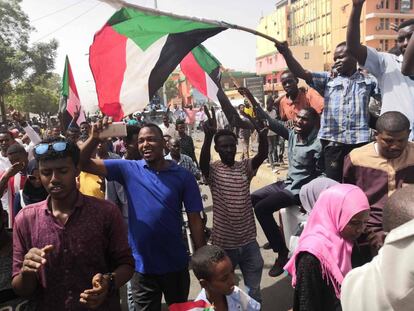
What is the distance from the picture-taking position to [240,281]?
423 centimetres

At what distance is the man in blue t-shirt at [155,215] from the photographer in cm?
272

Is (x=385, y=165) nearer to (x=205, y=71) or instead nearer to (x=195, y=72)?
(x=205, y=71)

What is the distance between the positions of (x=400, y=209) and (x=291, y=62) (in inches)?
99.2

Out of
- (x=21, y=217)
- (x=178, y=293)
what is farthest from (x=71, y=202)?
(x=178, y=293)

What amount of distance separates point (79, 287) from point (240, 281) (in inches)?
102

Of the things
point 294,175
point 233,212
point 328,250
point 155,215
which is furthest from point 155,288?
point 294,175

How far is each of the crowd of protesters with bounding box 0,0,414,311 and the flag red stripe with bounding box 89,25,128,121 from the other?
42 cm

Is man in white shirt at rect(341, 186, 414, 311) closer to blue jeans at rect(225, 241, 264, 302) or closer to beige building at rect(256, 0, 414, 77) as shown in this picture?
blue jeans at rect(225, 241, 264, 302)

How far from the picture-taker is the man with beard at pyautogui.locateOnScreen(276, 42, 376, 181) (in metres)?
3.40

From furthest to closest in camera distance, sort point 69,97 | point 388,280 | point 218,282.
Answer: point 69,97
point 218,282
point 388,280

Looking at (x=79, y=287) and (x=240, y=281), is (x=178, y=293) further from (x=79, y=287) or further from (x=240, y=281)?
(x=240, y=281)

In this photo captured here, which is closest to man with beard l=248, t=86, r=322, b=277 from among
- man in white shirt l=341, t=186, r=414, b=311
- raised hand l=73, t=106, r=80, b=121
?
man in white shirt l=341, t=186, r=414, b=311

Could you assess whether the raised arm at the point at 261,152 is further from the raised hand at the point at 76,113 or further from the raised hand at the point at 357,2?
the raised hand at the point at 76,113

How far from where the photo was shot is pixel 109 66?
397 centimetres
